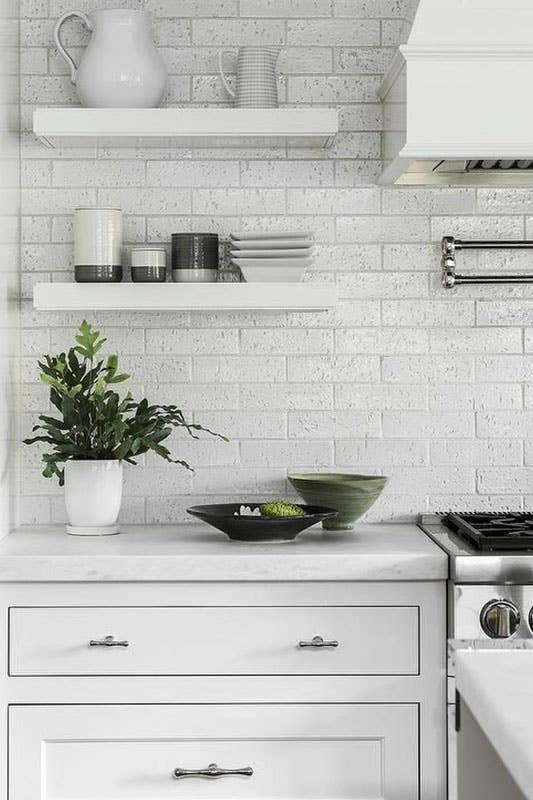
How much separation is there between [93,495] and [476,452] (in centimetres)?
109

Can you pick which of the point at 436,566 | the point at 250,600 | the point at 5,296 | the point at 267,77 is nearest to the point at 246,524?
the point at 250,600

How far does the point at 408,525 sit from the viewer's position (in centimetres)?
320

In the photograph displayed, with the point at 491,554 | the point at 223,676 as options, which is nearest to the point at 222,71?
the point at 491,554

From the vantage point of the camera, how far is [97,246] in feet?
9.96

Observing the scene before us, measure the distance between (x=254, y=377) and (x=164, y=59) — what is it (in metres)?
0.94

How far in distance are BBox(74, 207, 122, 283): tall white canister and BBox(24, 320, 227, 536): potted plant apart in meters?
0.18

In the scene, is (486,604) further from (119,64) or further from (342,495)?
(119,64)

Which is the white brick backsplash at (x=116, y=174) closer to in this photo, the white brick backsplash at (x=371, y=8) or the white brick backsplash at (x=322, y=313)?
the white brick backsplash at (x=322, y=313)

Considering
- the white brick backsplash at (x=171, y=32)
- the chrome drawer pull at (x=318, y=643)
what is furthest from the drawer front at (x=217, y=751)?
the white brick backsplash at (x=171, y=32)

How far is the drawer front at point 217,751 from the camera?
2.63 meters

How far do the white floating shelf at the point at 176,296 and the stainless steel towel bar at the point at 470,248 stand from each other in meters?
0.43

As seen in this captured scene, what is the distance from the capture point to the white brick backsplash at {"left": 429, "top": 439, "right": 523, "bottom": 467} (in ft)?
10.6

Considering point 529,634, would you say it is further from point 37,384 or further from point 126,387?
point 37,384

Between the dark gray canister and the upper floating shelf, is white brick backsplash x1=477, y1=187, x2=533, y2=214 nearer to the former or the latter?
the upper floating shelf
